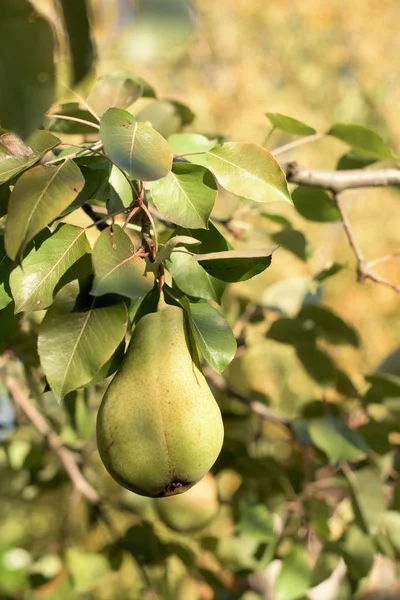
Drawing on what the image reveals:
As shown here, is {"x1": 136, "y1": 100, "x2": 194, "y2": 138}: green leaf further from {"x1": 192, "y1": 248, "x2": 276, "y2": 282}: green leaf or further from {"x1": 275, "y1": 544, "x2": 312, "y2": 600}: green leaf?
{"x1": 275, "y1": 544, "x2": 312, "y2": 600}: green leaf

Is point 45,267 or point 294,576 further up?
point 45,267

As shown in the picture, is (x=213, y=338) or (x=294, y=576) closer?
(x=213, y=338)

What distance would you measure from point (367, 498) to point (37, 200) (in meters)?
0.75

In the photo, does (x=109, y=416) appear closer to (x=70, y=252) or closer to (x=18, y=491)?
(x=70, y=252)

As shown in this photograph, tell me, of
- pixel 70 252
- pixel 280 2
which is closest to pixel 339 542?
pixel 70 252

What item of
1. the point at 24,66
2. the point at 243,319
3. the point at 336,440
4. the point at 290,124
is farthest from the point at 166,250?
the point at 243,319

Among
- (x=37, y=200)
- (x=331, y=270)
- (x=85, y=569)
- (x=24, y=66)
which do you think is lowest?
(x=85, y=569)

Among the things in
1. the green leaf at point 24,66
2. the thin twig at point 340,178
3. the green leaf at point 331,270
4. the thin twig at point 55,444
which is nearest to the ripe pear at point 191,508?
the thin twig at point 55,444

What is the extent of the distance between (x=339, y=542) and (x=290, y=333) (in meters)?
0.33

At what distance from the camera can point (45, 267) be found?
0.54m

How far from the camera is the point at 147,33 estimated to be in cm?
29

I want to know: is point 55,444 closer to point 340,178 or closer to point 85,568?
point 85,568

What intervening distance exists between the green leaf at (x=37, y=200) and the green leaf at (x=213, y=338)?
0.42 feet

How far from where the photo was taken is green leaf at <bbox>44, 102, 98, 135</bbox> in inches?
29.2
